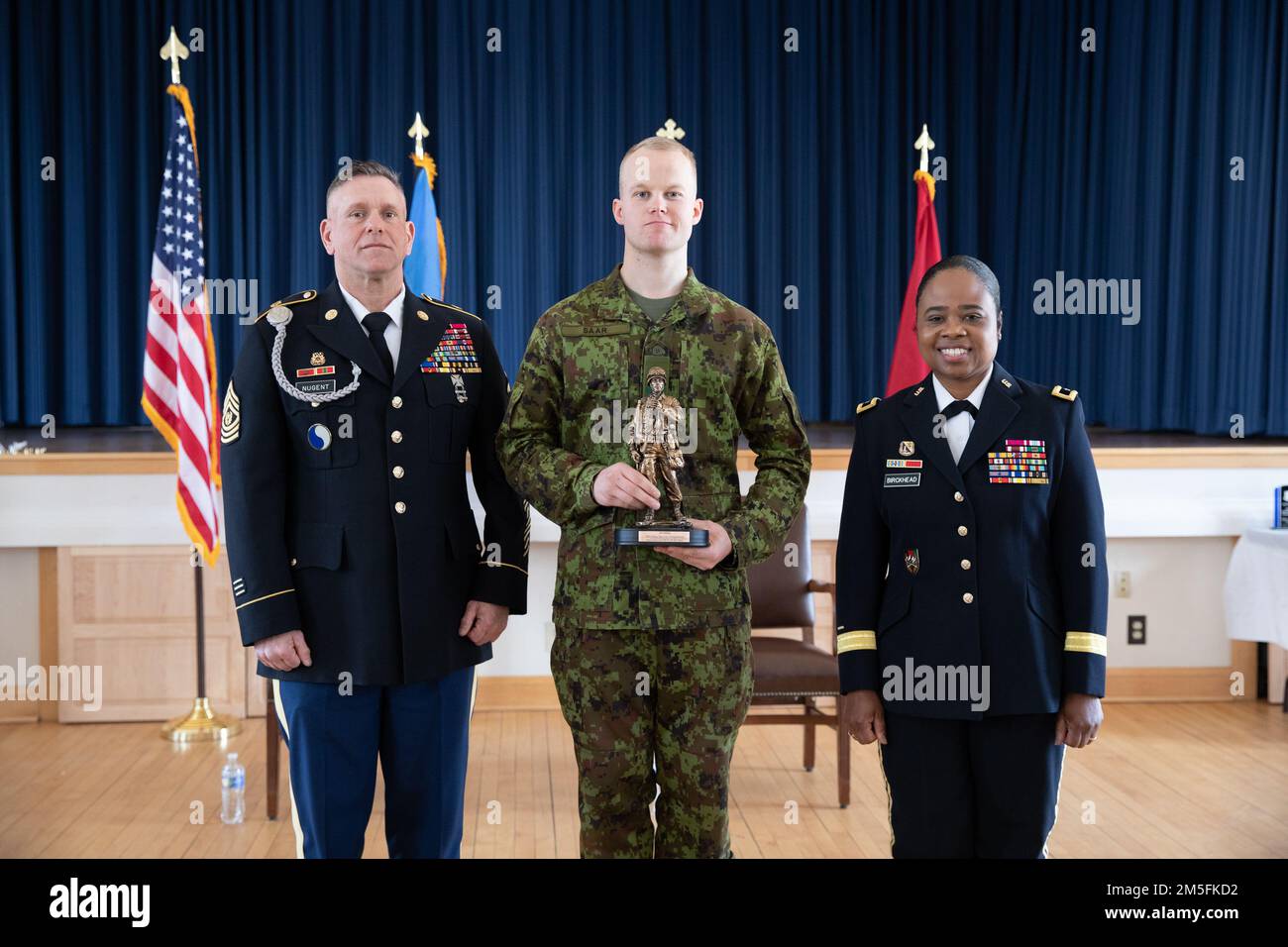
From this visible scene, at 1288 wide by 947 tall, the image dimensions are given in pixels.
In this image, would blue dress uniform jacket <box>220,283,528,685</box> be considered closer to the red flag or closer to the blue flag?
the red flag

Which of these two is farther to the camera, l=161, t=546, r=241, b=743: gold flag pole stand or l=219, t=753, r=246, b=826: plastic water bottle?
l=161, t=546, r=241, b=743: gold flag pole stand

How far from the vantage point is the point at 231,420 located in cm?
215

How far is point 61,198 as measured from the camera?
6891 millimetres

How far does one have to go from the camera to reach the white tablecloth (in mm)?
4340

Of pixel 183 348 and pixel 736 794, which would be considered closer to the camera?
pixel 736 794

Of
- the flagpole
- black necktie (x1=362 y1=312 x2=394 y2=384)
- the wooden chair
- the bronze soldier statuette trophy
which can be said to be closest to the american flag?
the flagpole

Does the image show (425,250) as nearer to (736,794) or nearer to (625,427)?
(736,794)

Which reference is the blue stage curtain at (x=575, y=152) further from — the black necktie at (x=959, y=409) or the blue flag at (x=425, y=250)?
the black necktie at (x=959, y=409)

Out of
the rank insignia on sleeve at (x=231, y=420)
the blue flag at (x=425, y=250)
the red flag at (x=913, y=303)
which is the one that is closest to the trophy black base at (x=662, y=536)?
the rank insignia on sleeve at (x=231, y=420)

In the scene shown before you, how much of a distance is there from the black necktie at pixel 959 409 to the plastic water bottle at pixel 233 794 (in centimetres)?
252

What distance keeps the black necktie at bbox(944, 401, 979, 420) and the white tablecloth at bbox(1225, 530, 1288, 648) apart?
9.77 ft

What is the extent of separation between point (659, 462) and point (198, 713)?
3.09 meters

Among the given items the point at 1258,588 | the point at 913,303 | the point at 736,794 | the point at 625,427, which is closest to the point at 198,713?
the point at 736,794
